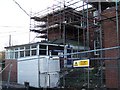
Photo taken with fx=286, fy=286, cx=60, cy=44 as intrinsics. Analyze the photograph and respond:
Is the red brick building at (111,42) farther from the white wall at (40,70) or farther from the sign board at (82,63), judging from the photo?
the white wall at (40,70)

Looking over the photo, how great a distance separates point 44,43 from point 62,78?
424 centimetres

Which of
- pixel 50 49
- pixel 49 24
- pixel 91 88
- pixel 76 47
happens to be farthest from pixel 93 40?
pixel 91 88

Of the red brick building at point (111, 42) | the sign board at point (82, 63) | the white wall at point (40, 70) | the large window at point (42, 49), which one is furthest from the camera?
the large window at point (42, 49)

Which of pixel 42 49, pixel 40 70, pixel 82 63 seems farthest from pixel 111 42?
pixel 42 49

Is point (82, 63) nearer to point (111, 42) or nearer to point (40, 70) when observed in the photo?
point (111, 42)

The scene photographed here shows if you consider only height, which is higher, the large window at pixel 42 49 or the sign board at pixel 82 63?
the large window at pixel 42 49

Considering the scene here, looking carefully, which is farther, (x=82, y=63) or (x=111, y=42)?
(x=111, y=42)

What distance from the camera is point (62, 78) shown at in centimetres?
1931

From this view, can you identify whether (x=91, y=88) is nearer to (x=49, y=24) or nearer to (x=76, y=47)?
(x=76, y=47)

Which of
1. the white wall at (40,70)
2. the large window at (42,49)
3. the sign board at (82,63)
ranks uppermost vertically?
the large window at (42,49)

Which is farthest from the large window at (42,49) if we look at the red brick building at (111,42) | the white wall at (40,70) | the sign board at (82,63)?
the sign board at (82,63)

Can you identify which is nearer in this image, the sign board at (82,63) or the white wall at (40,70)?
the sign board at (82,63)

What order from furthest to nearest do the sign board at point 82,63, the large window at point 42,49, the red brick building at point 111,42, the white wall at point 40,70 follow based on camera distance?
the large window at point 42,49, the white wall at point 40,70, the red brick building at point 111,42, the sign board at point 82,63

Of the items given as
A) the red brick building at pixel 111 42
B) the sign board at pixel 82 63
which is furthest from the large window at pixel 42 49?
the sign board at pixel 82 63
